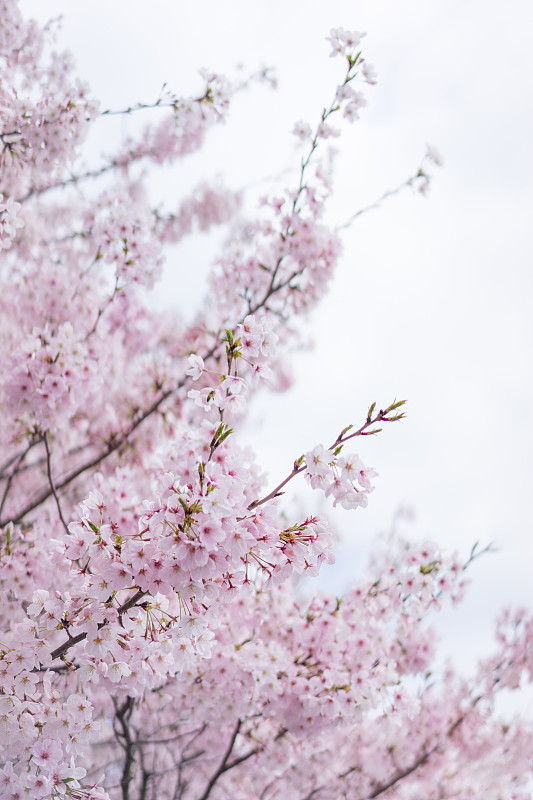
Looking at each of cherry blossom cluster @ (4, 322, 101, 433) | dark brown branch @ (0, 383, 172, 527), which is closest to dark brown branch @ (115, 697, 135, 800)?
dark brown branch @ (0, 383, 172, 527)

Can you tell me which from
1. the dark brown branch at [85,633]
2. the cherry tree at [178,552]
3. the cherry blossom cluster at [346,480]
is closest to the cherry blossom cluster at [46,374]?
the cherry tree at [178,552]

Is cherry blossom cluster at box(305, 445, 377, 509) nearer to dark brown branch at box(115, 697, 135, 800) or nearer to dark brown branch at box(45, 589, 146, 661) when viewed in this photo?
dark brown branch at box(45, 589, 146, 661)

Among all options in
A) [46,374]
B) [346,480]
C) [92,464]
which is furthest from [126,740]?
[346,480]

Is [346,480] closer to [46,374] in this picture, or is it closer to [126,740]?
[46,374]

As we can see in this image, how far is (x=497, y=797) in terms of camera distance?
22.9 ft

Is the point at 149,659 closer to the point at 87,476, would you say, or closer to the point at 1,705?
the point at 1,705

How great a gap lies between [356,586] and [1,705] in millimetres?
3080

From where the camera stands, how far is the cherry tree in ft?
7.25

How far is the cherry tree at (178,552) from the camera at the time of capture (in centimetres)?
221

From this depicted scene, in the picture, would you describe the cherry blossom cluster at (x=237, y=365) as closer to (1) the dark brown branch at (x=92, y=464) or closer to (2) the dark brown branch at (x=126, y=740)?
(1) the dark brown branch at (x=92, y=464)

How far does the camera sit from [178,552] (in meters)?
1.94

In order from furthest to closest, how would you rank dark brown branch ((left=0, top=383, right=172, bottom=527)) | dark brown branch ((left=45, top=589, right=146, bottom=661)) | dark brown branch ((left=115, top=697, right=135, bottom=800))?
1. dark brown branch ((left=0, top=383, right=172, bottom=527))
2. dark brown branch ((left=115, top=697, right=135, bottom=800))
3. dark brown branch ((left=45, top=589, right=146, bottom=661))

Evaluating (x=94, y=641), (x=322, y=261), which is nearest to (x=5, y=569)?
(x=94, y=641)

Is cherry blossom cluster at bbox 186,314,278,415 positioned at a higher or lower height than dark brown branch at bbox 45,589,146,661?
higher
